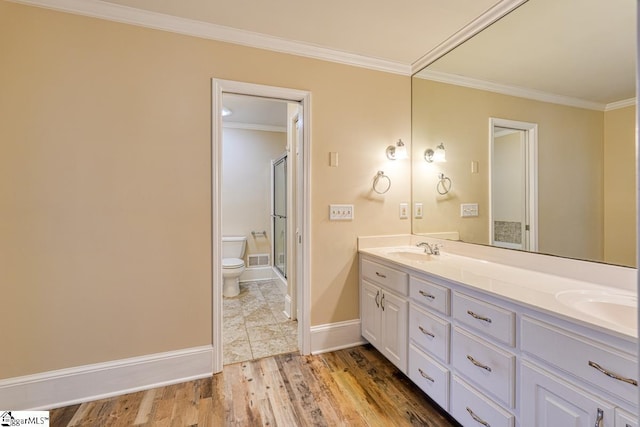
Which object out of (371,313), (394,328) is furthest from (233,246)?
(394,328)

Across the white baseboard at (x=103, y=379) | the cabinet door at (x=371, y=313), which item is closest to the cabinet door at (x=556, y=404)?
the cabinet door at (x=371, y=313)

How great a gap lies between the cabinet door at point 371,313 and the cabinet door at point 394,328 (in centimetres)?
7

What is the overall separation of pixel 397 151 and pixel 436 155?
324mm

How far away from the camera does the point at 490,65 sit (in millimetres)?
1982

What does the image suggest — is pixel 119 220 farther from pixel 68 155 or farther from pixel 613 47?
pixel 613 47

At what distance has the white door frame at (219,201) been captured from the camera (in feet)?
6.49

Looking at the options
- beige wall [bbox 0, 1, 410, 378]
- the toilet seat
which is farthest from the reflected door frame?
the toilet seat

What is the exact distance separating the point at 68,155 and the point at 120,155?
0.87ft

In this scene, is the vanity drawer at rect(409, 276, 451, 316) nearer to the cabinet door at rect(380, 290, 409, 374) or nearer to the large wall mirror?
the cabinet door at rect(380, 290, 409, 374)

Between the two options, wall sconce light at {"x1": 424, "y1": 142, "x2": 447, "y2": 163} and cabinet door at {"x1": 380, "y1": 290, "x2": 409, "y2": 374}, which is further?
wall sconce light at {"x1": 424, "y1": 142, "x2": 447, "y2": 163}

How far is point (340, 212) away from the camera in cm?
234

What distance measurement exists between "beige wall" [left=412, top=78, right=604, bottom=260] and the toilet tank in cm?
261

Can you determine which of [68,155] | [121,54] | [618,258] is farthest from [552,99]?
[68,155]

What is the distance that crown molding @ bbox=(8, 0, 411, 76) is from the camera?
1.69 meters
